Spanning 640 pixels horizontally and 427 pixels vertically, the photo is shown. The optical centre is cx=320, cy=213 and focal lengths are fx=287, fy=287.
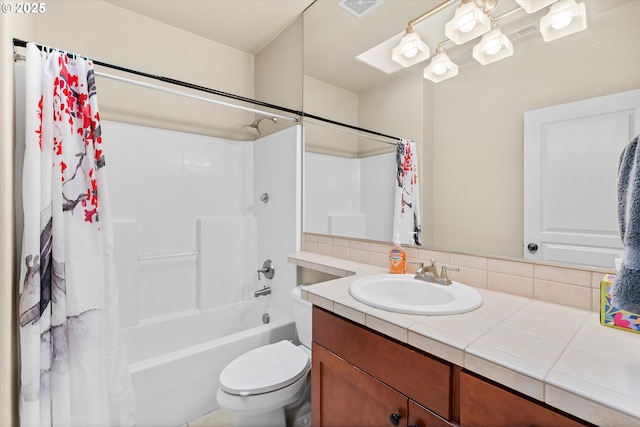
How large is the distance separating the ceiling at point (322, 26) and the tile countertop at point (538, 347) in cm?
98

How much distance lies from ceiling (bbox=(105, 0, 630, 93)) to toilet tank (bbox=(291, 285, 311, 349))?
1235mm

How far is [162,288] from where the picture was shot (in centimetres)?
205

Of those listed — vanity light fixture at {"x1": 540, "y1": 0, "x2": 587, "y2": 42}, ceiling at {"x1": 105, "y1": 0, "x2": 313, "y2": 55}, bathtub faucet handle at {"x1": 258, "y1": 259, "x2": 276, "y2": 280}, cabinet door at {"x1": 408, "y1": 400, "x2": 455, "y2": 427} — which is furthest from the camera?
bathtub faucet handle at {"x1": 258, "y1": 259, "x2": 276, "y2": 280}

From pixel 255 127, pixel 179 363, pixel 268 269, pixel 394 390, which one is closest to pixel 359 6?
pixel 255 127

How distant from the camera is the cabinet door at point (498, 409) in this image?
0.55 metres

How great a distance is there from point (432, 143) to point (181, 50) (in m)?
1.99

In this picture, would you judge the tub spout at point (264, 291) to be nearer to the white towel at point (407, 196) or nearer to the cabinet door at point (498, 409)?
the white towel at point (407, 196)

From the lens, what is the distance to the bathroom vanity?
1.97ft

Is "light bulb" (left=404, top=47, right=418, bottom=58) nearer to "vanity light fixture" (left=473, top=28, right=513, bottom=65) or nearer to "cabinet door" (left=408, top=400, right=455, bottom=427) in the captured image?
"vanity light fixture" (left=473, top=28, right=513, bottom=65)

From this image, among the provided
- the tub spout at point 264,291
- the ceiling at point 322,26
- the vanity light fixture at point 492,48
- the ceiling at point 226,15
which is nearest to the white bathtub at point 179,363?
the tub spout at point 264,291

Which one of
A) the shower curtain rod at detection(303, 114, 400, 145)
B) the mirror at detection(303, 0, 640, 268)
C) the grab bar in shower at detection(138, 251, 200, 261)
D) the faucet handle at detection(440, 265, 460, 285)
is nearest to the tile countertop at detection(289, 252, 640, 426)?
the faucet handle at detection(440, 265, 460, 285)

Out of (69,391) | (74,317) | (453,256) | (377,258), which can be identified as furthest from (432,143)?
(69,391)

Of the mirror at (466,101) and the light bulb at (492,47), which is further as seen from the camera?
the light bulb at (492,47)

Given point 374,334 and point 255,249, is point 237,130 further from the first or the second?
point 374,334
